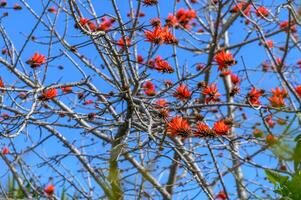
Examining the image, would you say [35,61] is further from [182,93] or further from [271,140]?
[271,140]

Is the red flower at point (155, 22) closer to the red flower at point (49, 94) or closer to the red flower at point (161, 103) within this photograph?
the red flower at point (161, 103)

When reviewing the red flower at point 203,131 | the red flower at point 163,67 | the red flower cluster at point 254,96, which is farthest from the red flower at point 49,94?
the red flower cluster at point 254,96

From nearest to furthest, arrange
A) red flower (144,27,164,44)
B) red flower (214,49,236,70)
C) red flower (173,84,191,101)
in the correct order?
red flower (144,27,164,44), red flower (173,84,191,101), red flower (214,49,236,70)

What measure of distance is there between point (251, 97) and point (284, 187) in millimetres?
2672

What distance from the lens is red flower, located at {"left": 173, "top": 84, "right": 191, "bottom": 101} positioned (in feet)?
12.1

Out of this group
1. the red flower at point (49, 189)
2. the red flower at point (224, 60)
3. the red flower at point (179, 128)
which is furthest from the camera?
the red flower at point (49, 189)

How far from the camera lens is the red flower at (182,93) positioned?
3.69 metres

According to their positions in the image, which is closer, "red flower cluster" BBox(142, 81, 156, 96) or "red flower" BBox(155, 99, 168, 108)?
"red flower" BBox(155, 99, 168, 108)

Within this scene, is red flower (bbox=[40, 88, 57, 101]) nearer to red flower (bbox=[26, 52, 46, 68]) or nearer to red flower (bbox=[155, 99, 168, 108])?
red flower (bbox=[26, 52, 46, 68])

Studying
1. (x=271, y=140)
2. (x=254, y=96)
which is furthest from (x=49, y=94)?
(x=271, y=140)

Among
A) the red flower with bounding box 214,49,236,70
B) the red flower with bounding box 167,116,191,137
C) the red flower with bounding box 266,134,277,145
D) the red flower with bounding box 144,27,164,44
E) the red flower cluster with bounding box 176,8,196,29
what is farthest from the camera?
the red flower cluster with bounding box 176,8,196,29

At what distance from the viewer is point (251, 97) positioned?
3900 mm

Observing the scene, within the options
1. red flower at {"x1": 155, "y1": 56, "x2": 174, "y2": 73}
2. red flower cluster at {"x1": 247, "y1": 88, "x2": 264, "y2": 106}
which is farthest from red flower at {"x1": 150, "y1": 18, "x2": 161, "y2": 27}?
red flower cluster at {"x1": 247, "y1": 88, "x2": 264, "y2": 106}

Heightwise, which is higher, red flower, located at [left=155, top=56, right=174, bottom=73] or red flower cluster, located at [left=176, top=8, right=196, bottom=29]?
red flower cluster, located at [left=176, top=8, right=196, bottom=29]
